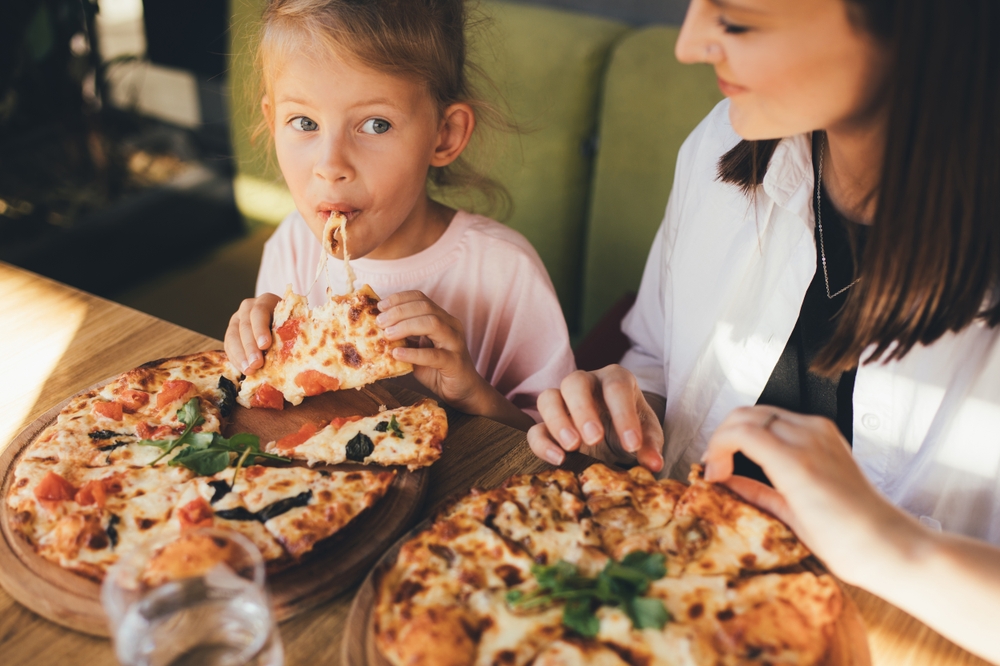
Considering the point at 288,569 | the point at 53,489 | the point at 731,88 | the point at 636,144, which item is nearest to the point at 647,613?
the point at 288,569

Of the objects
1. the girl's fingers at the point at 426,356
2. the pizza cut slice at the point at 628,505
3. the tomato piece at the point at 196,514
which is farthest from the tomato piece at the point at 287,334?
the pizza cut slice at the point at 628,505

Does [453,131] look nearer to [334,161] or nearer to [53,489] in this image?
[334,161]

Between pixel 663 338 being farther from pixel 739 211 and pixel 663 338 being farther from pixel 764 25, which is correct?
pixel 764 25

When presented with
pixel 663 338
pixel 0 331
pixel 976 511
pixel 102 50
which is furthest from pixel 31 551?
pixel 102 50

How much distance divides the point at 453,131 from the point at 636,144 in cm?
108

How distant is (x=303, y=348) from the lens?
1.40m

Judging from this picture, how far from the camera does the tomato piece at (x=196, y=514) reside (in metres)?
1.08

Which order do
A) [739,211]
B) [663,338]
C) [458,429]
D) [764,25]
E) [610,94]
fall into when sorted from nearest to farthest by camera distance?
[764,25] < [458,429] < [739,211] < [663,338] < [610,94]

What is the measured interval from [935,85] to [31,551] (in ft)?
4.45

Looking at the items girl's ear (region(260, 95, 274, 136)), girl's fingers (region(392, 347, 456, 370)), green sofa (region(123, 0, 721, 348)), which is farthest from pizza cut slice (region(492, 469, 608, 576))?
green sofa (region(123, 0, 721, 348))

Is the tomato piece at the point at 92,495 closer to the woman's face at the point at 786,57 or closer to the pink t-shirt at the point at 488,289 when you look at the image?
the pink t-shirt at the point at 488,289

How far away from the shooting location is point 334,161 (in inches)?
57.4

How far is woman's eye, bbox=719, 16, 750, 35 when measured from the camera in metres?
1.04

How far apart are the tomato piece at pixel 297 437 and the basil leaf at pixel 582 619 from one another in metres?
0.55
